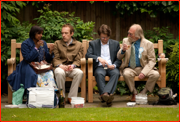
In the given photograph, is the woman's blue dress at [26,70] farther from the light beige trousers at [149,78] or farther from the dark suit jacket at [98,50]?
the light beige trousers at [149,78]

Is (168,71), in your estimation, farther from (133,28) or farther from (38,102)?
(38,102)

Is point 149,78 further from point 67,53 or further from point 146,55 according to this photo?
point 67,53

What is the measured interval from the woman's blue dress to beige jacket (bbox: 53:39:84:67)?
36cm

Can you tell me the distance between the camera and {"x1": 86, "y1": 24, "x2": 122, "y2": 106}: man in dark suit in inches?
199

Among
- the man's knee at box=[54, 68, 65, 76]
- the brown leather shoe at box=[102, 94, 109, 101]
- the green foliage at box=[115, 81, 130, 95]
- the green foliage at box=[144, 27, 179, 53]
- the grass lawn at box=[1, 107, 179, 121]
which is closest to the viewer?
the grass lawn at box=[1, 107, 179, 121]

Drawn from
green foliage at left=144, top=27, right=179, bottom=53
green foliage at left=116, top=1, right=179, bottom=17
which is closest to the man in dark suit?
green foliage at left=144, top=27, right=179, bottom=53

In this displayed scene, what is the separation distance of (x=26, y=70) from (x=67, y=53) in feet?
3.09

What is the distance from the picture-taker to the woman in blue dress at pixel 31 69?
16.2ft

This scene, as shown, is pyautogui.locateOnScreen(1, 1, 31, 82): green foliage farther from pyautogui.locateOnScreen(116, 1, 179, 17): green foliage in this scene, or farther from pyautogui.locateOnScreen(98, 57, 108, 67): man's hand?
pyautogui.locateOnScreen(116, 1, 179, 17): green foliage

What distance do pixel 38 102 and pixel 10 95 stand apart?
1.05 m

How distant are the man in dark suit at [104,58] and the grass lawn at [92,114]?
33.4 inches

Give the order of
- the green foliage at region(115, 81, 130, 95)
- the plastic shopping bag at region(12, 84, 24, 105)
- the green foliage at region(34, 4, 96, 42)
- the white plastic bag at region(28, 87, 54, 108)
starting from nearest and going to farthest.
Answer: the white plastic bag at region(28, 87, 54, 108) → the plastic shopping bag at region(12, 84, 24, 105) → the green foliage at region(115, 81, 130, 95) → the green foliage at region(34, 4, 96, 42)

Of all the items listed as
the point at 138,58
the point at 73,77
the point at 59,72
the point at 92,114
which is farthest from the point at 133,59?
the point at 92,114

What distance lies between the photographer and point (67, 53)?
5.45 m
